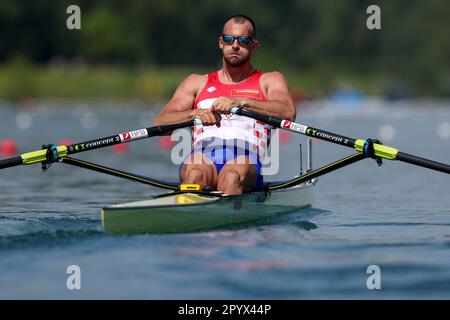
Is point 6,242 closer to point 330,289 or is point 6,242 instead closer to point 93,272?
point 93,272

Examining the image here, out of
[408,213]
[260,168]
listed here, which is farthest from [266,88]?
[408,213]

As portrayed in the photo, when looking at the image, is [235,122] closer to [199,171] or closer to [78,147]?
[199,171]

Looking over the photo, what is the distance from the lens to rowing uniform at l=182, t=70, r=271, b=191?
37.2 feet

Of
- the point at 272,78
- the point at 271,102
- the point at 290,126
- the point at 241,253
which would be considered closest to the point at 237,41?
the point at 272,78

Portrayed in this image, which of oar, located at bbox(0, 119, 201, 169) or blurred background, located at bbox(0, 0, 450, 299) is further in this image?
oar, located at bbox(0, 119, 201, 169)

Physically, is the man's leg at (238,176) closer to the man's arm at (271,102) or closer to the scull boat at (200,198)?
the scull boat at (200,198)

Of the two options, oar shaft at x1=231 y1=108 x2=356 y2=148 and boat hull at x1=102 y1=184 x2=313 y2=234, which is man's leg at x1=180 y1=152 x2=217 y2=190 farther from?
oar shaft at x1=231 y1=108 x2=356 y2=148

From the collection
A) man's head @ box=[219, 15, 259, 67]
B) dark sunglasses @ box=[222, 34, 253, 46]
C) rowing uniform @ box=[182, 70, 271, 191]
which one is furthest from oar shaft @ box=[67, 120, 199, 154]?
dark sunglasses @ box=[222, 34, 253, 46]

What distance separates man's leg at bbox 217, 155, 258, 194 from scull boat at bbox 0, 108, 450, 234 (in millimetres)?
112

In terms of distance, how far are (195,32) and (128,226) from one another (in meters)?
99.9

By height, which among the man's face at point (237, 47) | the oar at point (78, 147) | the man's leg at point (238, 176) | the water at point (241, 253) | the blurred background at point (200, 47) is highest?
the blurred background at point (200, 47)

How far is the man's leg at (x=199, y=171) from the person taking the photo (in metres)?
11.0

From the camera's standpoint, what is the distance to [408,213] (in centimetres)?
1306

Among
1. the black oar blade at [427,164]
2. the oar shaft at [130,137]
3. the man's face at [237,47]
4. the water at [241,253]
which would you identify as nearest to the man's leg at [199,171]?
the oar shaft at [130,137]
